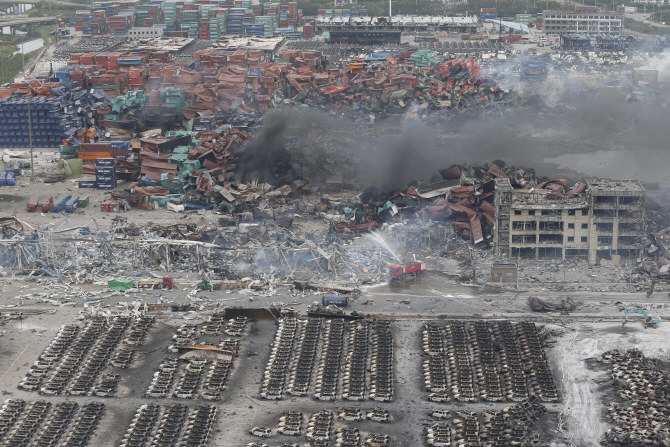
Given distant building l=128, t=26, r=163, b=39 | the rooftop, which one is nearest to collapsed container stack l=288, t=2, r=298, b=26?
distant building l=128, t=26, r=163, b=39

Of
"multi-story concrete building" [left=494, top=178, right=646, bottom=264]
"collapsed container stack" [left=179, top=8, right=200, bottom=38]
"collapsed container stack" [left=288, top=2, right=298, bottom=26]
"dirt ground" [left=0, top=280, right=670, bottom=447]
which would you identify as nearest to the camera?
"dirt ground" [left=0, top=280, right=670, bottom=447]

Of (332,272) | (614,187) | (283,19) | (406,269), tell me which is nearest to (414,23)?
(283,19)

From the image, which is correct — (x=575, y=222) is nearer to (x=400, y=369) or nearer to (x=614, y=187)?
(x=614, y=187)

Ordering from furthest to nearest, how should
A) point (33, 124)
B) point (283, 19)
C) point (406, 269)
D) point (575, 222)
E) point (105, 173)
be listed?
point (283, 19) < point (33, 124) < point (105, 173) < point (575, 222) < point (406, 269)

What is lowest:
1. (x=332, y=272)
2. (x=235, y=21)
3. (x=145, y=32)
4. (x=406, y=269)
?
(x=332, y=272)

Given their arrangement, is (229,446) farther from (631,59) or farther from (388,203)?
(631,59)

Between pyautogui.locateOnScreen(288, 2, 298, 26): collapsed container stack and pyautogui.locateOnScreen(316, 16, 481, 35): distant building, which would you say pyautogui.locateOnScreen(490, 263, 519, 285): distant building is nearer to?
pyautogui.locateOnScreen(316, 16, 481, 35): distant building

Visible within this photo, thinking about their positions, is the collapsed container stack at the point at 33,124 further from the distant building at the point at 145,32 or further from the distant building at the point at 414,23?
the distant building at the point at 414,23
